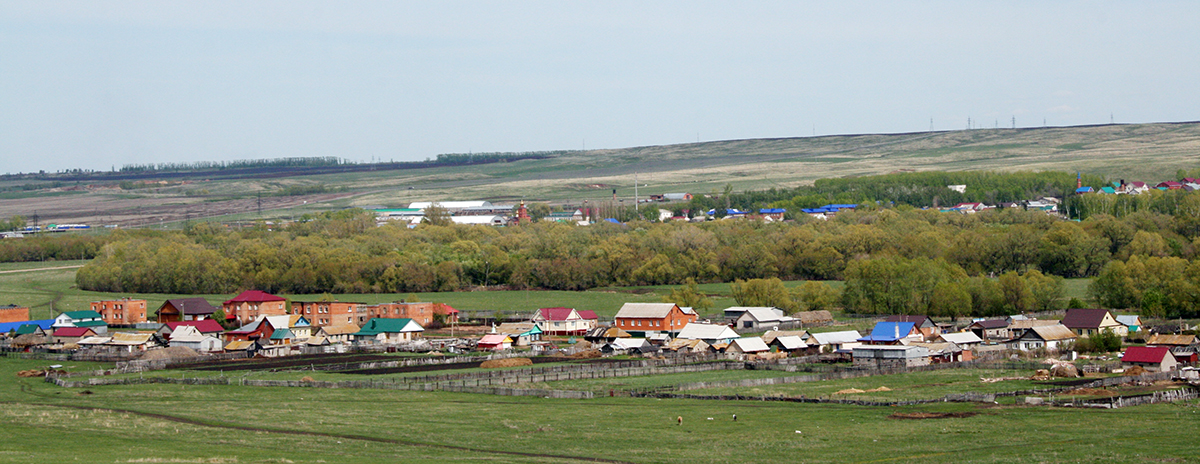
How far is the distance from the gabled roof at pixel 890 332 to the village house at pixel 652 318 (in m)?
12.0

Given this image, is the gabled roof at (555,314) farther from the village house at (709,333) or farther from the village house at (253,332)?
the village house at (253,332)

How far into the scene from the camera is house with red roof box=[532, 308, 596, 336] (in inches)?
2408

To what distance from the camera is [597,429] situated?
28250mm

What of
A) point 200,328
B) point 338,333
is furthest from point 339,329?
point 200,328

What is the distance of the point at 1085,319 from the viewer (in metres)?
51.8

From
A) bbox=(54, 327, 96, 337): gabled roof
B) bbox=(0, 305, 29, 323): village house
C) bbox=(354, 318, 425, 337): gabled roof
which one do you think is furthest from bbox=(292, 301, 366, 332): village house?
bbox=(0, 305, 29, 323): village house

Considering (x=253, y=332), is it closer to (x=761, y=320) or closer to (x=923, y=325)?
(x=761, y=320)

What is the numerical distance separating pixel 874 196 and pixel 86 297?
11024 centimetres

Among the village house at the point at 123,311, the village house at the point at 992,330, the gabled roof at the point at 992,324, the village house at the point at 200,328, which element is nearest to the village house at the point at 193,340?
the village house at the point at 200,328

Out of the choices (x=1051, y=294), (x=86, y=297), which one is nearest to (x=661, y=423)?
(x=1051, y=294)

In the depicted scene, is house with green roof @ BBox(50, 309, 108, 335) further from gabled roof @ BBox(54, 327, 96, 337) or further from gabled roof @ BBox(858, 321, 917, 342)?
gabled roof @ BBox(858, 321, 917, 342)

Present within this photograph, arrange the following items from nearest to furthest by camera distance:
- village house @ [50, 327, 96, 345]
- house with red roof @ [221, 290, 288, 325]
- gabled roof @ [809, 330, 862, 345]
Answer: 1. gabled roof @ [809, 330, 862, 345]
2. village house @ [50, 327, 96, 345]
3. house with red roof @ [221, 290, 288, 325]

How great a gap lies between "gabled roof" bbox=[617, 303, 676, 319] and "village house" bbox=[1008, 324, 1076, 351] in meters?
16.9

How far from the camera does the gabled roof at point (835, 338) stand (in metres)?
50.0
